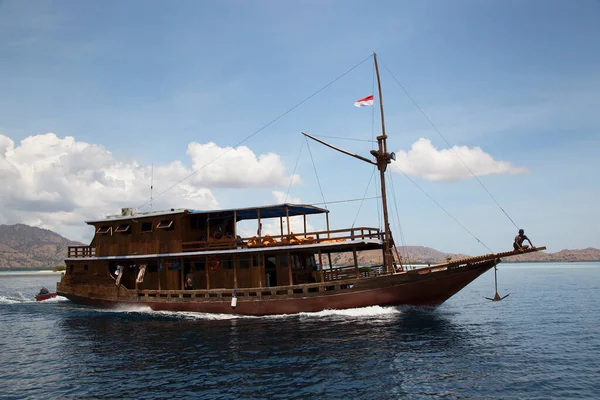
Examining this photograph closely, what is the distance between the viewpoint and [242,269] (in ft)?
81.1

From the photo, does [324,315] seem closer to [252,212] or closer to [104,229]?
[252,212]

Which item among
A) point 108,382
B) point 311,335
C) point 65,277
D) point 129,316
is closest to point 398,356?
point 311,335

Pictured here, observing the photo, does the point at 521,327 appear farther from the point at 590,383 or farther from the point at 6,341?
the point at 6,341

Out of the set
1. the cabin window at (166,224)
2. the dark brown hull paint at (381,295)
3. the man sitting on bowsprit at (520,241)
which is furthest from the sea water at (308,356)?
the cabin window at (166,224)

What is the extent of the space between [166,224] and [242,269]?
19.6 ft

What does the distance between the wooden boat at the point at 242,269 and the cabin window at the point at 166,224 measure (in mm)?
63

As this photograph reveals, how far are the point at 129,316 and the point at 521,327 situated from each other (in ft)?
72.2

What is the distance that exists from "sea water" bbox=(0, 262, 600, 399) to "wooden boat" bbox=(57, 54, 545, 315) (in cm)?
103

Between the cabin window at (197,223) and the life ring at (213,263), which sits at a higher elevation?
the cabin window at (197,223)

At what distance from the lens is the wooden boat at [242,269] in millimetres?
22469

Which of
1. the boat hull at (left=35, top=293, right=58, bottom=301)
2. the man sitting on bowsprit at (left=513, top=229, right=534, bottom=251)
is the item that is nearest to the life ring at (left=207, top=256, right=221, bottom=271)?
the man sitting on bowsprit at (left=513, top=229, right=534, bottom=251)

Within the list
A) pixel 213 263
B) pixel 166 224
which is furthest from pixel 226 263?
pixel 166 224

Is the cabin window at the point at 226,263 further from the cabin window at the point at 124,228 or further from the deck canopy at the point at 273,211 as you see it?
the cabin window at the point at 124,228

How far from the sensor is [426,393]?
11.6 metres
